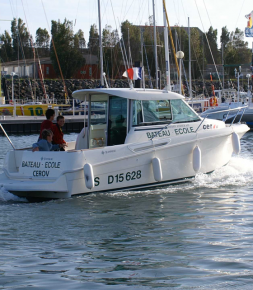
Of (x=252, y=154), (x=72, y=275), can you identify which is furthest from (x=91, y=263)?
(x=252, y=154)

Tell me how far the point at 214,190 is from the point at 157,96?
2.37 m

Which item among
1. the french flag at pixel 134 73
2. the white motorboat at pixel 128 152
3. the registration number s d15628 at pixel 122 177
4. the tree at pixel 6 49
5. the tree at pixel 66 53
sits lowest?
the registration number s d15628 at pixel 122 177

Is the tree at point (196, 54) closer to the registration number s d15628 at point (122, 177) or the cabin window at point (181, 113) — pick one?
the cabin window at point (181, 113)

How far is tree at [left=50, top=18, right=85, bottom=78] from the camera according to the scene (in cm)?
6562

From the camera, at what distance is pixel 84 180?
919cm

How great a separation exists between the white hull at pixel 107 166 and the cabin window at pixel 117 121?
2.68 ft

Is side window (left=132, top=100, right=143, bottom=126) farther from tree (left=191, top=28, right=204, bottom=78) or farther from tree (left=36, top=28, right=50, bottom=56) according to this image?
tree (left=36, top=28, right=50, bottom=56)

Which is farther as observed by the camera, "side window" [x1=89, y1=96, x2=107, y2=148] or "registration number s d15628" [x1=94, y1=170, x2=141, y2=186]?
"side window" [x1=89, y1=96, x2=107, y2=148]

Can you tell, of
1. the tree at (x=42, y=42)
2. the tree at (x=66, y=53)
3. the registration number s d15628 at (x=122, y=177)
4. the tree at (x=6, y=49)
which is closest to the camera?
the registration number s d15628 at (x=122, y=177)

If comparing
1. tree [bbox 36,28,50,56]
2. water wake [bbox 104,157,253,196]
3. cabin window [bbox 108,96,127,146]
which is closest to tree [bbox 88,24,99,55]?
tree [bbox 36,28,50,56]

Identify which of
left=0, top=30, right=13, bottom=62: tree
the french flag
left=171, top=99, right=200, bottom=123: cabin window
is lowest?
left=171, top=99, right=200, bottom=123: cabin window

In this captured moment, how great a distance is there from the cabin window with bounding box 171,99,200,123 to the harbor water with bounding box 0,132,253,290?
179cm

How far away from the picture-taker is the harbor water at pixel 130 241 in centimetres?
539

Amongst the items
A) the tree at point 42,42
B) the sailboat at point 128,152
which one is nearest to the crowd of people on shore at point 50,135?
the sailboat at point 128,152
